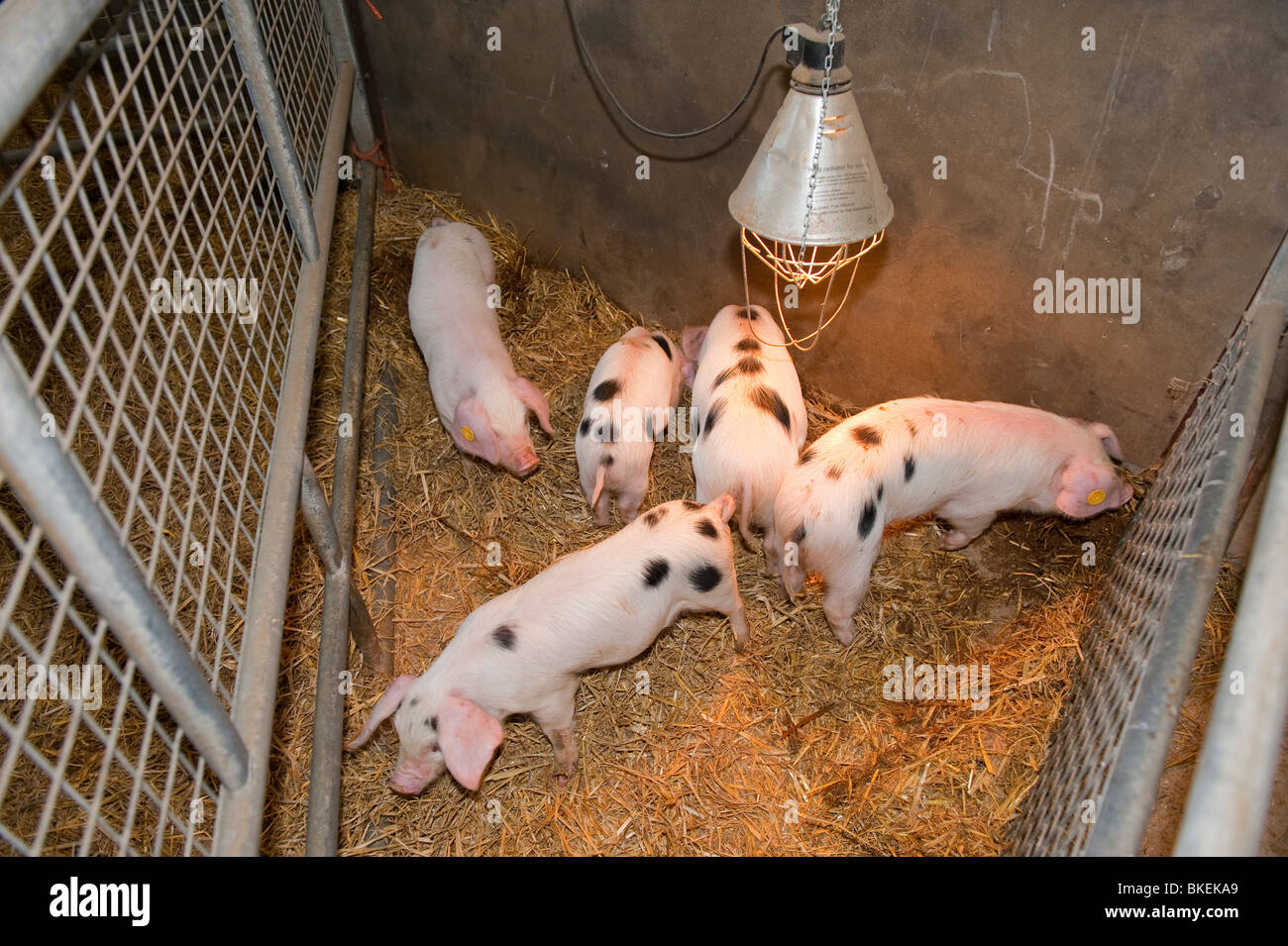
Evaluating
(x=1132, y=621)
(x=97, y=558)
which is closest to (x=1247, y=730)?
(x=1132, y=621)

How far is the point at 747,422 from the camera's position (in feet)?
11.3

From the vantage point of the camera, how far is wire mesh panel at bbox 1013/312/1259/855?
207 cm

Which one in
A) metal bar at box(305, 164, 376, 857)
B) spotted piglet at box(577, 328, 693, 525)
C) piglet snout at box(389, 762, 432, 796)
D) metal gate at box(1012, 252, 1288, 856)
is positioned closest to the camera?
metal gate at box(1012, 252, 1288, 856)

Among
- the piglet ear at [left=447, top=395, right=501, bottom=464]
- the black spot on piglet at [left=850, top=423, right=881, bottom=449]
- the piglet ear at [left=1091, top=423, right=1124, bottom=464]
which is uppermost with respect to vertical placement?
the piglet ear at [left=447, top=395, right=501, bottom=464]

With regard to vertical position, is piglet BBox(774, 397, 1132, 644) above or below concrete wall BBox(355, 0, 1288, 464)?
below

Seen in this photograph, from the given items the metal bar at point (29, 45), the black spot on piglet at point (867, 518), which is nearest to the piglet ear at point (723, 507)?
the black spot on piglet at point (867, 518)

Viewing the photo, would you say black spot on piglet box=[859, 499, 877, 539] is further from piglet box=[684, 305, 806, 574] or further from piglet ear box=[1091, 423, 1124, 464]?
piglet ear box=[1091, 423, 1124, 464]

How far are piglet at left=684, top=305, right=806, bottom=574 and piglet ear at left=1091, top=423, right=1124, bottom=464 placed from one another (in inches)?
46.7

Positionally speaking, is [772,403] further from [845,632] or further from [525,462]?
[525,462]

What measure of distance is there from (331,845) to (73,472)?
1.50 m

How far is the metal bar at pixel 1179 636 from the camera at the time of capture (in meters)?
1.70

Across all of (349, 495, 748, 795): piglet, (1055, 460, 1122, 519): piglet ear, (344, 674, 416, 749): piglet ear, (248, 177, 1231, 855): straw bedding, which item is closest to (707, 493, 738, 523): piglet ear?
(349, 495, 748, 795): piglet

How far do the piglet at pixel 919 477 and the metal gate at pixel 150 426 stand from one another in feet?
5.97
